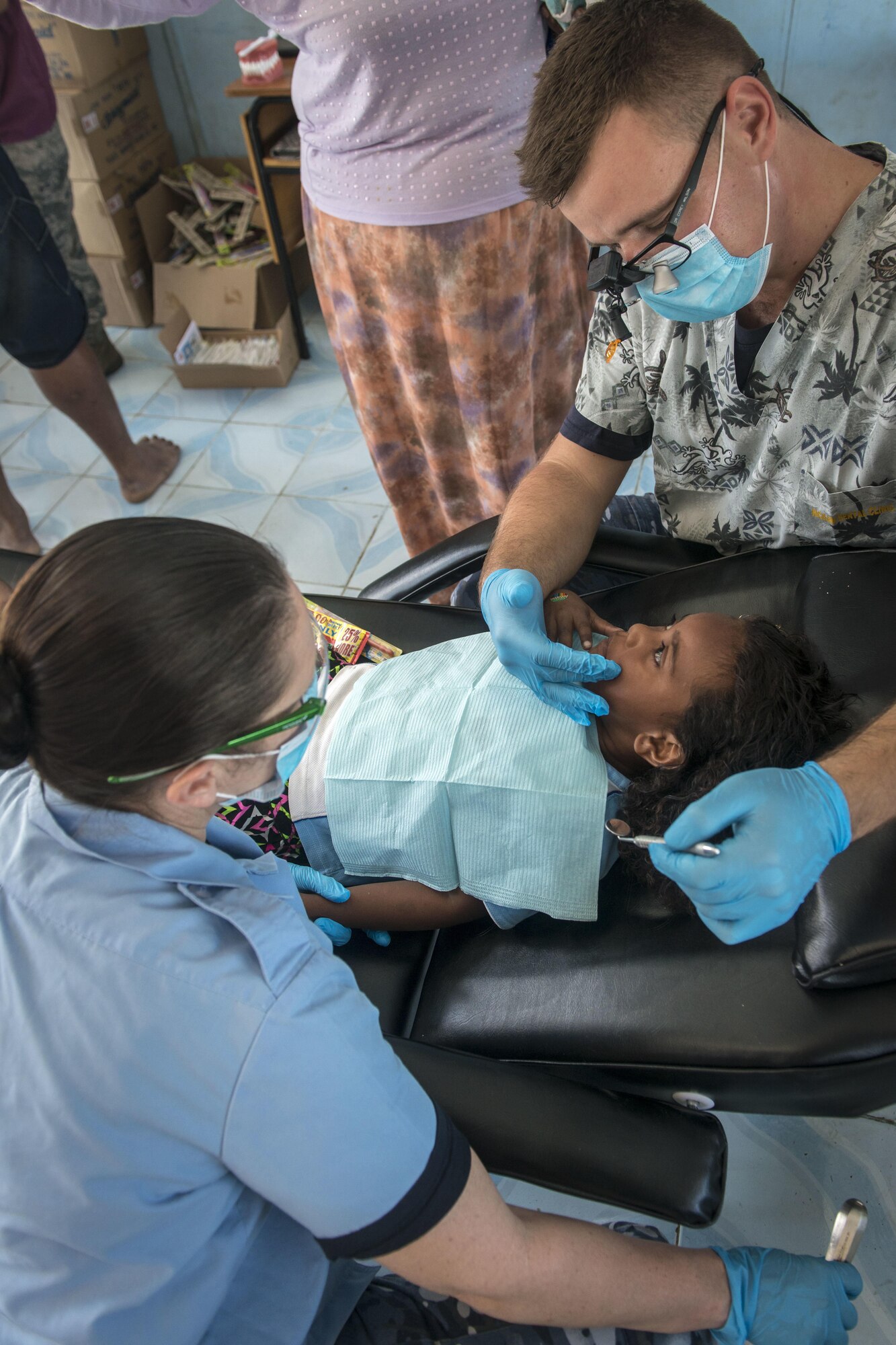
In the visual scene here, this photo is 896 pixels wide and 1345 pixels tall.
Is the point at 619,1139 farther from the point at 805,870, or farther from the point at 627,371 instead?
the point at 627,371

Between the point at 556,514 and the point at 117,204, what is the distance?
281 centimetres

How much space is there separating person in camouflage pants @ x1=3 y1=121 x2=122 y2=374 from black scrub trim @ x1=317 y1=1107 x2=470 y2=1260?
8.59ft

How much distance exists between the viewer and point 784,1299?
43.5 inches

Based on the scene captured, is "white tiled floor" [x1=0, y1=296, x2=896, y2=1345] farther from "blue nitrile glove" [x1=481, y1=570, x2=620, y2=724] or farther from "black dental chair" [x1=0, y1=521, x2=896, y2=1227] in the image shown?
"black dental chair" [x1=0, y1=521, x2=896, y2=1227]

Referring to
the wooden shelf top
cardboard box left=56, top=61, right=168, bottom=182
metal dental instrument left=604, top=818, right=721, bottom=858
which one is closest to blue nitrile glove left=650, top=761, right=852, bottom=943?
metal dental instrument left=604, top=818, right=721, bottom=858

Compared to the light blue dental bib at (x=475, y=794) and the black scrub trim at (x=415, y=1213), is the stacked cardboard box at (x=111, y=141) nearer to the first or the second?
the light blue dental bib at (x=475, y=794)

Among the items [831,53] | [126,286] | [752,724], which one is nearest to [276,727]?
[752,724]

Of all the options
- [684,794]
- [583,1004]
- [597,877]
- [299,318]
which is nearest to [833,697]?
[684,794]

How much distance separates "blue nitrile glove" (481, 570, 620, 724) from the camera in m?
1.42

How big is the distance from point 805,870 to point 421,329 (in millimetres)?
1463

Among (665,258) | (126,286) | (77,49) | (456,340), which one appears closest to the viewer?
(665,258)

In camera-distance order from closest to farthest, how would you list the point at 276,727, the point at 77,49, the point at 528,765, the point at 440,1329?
the point at 276,727 < the point at 440,1329 < the point at 528,765 < the point at 77,49

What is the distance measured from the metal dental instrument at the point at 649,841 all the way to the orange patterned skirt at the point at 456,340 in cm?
116

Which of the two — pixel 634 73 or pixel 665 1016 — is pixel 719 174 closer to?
pixel 634 73
